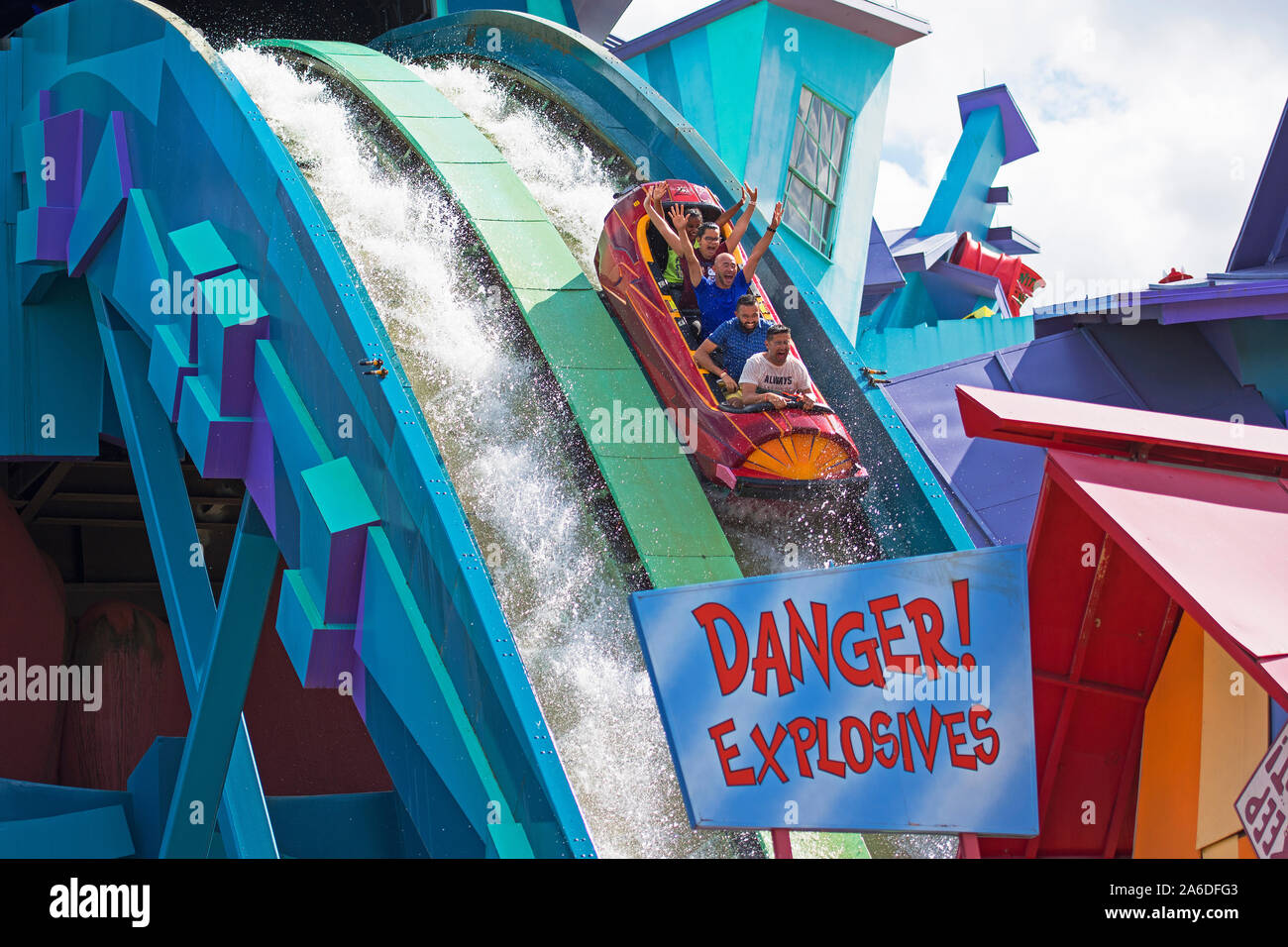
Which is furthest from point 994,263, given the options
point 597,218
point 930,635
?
point 930,635

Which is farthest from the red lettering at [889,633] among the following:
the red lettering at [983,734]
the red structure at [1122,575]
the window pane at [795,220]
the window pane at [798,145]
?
the window pane at [798,145]

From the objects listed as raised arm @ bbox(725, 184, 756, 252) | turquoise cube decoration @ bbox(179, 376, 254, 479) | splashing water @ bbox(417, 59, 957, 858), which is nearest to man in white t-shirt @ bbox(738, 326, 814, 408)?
splashing water @ bbox(417, 59, 957, 858)

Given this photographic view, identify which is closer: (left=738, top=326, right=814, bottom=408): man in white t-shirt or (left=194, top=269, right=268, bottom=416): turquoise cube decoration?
(left=738, top=326, right=814, bottom=408): man in white t-shirt

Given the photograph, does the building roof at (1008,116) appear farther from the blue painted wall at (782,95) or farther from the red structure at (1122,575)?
the red structure at (1122,575)

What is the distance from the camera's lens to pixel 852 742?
12.6 feet

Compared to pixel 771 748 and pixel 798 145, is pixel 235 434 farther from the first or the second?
pixel 798 145

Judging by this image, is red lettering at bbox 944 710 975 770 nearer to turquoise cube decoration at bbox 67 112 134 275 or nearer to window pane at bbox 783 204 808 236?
turquoise cube decoration at bbox 67 112 134 275

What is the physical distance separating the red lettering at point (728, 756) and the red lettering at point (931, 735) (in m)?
0.52

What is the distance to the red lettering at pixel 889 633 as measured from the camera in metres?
3.89

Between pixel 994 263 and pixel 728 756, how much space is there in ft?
69.2

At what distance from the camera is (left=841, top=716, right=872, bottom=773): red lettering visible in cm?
385

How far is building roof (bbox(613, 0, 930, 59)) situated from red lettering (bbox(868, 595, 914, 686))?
11.0 meters
